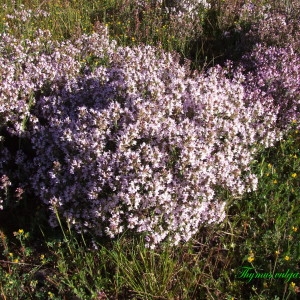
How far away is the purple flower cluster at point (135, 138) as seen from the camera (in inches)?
115

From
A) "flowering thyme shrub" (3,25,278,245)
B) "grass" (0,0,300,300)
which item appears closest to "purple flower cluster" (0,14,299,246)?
"flowering thyme shrub" (3,25,278,245)

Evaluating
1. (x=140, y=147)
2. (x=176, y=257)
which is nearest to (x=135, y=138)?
(x=140, y=147)

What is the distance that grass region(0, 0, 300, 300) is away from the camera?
284cm

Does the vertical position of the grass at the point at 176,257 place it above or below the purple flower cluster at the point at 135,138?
below

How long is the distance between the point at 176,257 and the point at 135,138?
0.96m

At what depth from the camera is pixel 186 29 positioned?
601cm

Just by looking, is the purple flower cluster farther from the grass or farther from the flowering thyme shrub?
the grass

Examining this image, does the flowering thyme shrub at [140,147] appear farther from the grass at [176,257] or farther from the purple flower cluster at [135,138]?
the grass at [176,257]

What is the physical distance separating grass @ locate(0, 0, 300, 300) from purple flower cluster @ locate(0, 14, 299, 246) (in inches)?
6.6

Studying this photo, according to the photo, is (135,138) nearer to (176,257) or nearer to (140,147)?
(140,147)

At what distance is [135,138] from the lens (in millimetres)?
3178

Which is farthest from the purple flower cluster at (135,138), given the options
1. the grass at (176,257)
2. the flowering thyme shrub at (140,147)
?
the grass at (176,257)

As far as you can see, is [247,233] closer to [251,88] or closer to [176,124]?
[176,124]

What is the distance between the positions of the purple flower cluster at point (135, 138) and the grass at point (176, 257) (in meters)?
0.17
